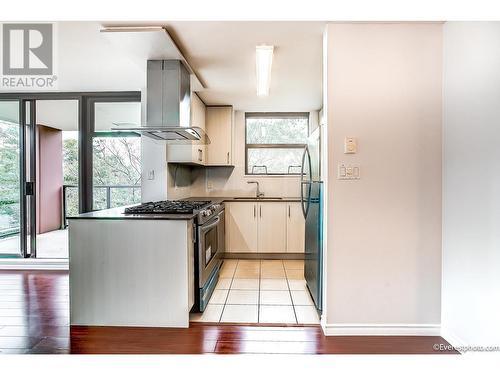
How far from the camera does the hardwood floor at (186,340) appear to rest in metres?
2.00

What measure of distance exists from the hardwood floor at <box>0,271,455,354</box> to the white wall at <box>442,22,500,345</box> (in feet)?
1.35

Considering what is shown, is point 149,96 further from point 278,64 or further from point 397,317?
point 397,317

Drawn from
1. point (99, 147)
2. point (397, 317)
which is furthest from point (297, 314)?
point (99, 147)

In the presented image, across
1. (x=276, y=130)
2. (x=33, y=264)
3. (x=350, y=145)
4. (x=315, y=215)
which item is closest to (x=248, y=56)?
(x=350, y=145)

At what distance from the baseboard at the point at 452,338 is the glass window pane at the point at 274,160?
3.05m

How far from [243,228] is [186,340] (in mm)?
2300

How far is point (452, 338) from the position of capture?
6.72 ft

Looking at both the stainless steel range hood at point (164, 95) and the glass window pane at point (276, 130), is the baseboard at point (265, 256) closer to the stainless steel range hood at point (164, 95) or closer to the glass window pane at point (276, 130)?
the glass window pane at point (276, 130)

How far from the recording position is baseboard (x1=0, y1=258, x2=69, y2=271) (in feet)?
12.8

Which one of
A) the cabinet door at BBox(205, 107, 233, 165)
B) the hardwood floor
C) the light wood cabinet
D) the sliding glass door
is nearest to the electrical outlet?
the hardwood floor

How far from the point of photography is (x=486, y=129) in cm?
172

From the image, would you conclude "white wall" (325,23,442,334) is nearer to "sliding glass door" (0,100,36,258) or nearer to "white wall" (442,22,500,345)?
"white wall" (442,22,500,345)

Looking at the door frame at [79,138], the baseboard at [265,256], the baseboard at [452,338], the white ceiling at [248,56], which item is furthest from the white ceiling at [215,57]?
the baseboard at [452,338]

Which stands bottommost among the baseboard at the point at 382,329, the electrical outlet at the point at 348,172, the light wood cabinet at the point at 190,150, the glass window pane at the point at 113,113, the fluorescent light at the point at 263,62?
→ the baseboard at the point at 382,329
